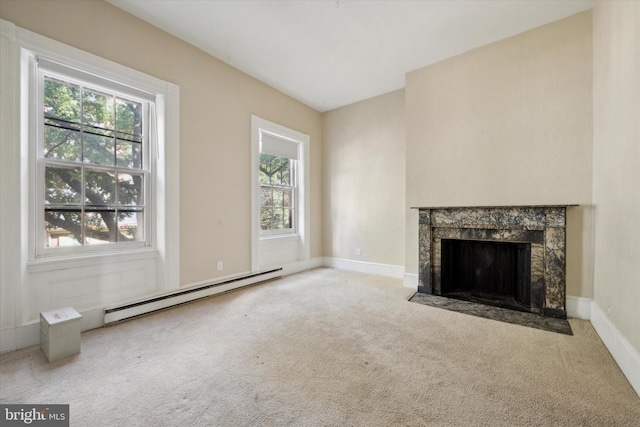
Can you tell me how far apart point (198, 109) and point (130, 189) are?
1213mm

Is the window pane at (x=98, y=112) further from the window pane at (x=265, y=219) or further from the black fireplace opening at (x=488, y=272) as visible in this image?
the black fireplace opening at (x=488, y=272)

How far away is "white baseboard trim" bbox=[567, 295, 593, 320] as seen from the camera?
2.56 metres

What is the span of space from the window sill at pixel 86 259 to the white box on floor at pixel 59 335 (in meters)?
0.39

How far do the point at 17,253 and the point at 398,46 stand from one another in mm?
4119

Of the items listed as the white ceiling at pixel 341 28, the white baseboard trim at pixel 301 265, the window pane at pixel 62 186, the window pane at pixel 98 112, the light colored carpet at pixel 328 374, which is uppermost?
the white ceiling at pixel 341 28

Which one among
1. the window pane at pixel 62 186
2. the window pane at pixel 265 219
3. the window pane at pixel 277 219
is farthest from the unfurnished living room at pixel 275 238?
the window pane at pixel 277 219

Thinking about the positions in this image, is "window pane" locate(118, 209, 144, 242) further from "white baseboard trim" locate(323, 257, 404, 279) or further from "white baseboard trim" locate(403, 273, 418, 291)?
"white baseboard trim" locate(403, 273, 418, 291)

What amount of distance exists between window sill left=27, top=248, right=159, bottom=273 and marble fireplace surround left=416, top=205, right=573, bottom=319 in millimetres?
3266

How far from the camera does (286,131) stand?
4387 mm

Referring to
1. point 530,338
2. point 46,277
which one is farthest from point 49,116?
point 530,338

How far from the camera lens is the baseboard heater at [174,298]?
2.50 metres

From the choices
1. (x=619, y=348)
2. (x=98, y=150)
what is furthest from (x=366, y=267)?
(x=98, y=150)

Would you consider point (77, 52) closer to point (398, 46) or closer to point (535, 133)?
point (398, 46)

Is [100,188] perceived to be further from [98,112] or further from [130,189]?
[98,112]
